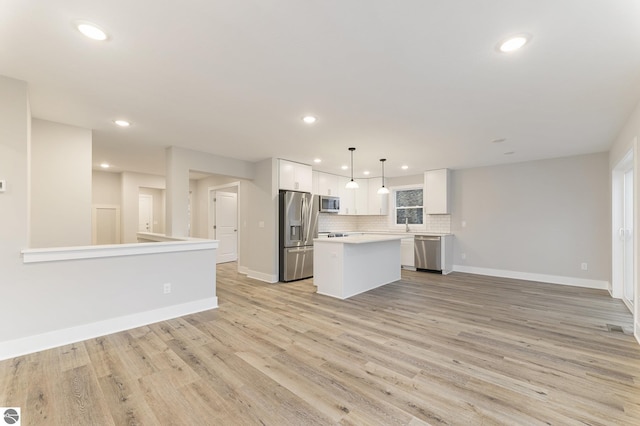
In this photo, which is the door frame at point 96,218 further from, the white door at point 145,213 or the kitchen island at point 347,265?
the kitchen island at point 347,265

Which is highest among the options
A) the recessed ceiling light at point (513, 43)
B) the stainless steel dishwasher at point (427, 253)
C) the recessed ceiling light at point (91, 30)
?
the recessed ceiling light at point (91, 30)

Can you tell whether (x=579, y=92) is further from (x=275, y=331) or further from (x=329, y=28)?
(x=275, y=331)

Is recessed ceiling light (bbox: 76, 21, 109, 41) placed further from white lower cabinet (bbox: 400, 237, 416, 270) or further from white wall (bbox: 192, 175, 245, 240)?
white lower cabinet (bbox: 400, 237, 416, 270)

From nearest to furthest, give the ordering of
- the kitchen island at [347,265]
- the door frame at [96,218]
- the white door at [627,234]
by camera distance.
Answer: the white door at [627,234] < the kitchen island at [347,265] < the door frame at [96,218]

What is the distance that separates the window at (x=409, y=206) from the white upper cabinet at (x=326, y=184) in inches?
73.4

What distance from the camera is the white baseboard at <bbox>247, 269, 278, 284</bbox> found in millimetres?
5633

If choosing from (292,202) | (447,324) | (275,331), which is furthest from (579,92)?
(292,202)

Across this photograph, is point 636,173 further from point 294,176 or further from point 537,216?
point 294,176

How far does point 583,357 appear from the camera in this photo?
2.56 m

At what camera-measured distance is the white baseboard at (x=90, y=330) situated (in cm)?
256

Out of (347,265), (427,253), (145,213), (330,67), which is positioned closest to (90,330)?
(347,265)

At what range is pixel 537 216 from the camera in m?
5.83

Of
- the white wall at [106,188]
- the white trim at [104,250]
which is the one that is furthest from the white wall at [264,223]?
the white wall at [106,188]

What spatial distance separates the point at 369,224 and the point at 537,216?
4091 mm
